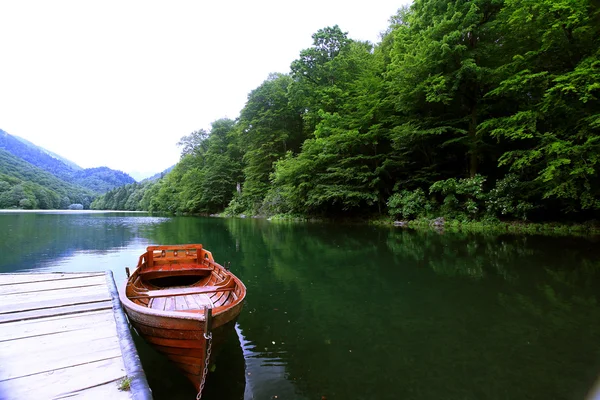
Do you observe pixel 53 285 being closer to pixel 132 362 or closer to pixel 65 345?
pixel 65 345

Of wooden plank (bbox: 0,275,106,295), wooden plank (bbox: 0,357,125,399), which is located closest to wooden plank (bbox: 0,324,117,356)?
wooden plank (bbox: 0,357,125,399)

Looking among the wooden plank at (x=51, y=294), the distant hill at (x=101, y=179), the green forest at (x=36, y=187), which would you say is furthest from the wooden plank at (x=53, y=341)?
the distant hill at (x=101, y=179)

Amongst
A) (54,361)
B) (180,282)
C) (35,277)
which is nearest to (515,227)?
(180,282)

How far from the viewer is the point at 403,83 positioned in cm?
1803

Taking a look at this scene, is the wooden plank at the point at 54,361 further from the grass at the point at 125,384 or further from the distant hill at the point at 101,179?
the distant hill at the point at 101,179

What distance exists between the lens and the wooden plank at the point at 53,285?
14.8ft

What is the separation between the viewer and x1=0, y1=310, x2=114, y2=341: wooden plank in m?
3.04

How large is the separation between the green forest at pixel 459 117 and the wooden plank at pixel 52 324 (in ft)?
47.6

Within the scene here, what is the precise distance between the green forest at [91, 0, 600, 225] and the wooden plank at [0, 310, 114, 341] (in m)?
14.5

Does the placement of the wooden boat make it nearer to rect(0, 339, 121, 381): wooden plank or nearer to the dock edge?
the dock edge

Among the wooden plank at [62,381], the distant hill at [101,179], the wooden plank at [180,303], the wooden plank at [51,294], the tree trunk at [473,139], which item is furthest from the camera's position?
the distant hill at [101,179]

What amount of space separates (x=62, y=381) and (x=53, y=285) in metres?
3.37

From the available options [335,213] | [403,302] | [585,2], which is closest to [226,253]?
[403,302]

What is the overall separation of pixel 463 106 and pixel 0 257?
2148 cm
